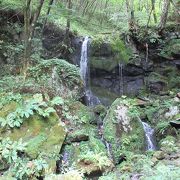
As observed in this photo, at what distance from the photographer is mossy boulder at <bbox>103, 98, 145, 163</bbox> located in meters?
9.39

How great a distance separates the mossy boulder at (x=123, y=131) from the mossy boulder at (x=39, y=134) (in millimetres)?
1591

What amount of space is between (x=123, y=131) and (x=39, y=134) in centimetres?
269

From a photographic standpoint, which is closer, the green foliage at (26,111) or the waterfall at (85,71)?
the green foliage at (26,111)

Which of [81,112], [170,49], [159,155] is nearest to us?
[159,155]

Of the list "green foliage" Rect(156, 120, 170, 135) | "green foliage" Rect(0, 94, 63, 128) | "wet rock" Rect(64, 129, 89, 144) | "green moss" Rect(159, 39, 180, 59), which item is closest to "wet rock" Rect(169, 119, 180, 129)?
"green foliage" Rect(156, 120, 170, 135)

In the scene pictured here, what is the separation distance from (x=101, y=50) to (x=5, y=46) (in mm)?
4434

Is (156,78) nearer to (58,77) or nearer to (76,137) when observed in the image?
(58,77)

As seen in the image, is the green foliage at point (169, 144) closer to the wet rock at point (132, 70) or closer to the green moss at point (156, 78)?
the green moss at point (156, 78)

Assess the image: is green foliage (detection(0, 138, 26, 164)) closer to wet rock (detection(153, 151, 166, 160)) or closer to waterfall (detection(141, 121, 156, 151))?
wet rock (detection(153, 151, 166, 160))

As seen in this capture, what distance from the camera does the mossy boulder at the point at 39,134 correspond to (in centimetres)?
826

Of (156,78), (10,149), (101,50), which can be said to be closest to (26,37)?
(101,50)

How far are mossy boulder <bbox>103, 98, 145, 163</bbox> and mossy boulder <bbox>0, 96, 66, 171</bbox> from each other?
159 centimetres

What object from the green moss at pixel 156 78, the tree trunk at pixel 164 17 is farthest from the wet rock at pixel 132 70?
the tree trunk at pixel 164 17

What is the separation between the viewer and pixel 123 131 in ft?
32.1
